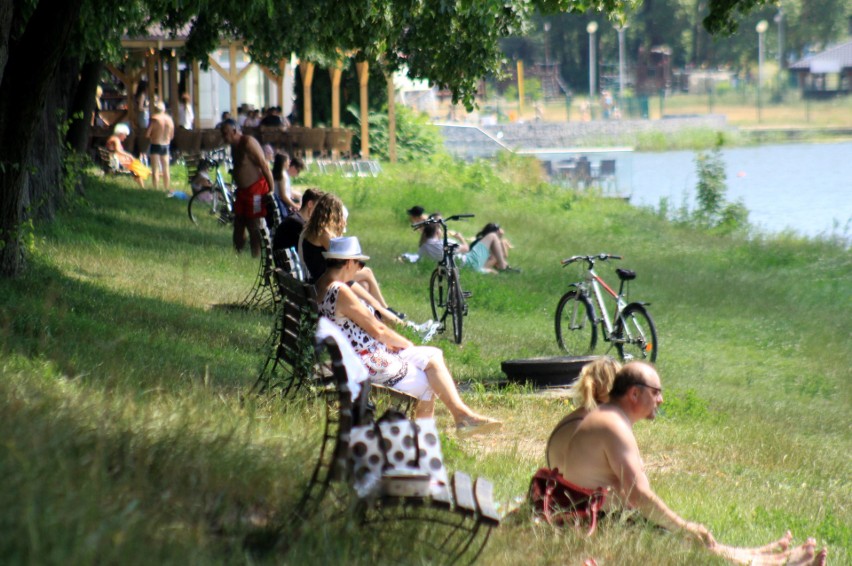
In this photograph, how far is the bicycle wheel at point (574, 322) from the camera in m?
12.8

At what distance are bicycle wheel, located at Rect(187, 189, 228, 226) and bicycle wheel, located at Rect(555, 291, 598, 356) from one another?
7.97m

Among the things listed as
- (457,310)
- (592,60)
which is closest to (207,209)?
(457,310)

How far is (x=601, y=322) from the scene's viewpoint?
41.8 feet

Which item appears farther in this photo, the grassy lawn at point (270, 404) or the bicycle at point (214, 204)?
the bicycle at point (214, 204)

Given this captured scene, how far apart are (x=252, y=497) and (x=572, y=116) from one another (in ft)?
271

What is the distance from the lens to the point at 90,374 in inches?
269

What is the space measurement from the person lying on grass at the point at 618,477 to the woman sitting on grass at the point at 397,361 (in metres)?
1.63

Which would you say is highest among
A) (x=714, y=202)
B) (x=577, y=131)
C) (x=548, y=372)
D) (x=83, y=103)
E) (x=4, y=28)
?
(x=577, y=131)

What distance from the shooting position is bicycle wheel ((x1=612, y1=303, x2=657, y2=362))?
1219 cm


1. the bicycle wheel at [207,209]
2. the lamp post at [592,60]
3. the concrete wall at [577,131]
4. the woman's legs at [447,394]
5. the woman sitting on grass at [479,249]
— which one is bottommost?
the woman's legs at [447,394]

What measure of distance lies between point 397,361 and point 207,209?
14.0 metres

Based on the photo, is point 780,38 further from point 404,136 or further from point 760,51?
point 404,136

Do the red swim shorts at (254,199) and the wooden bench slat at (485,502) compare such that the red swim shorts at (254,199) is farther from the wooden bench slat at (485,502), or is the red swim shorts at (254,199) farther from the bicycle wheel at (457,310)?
the wooden bench slat at (485,502)

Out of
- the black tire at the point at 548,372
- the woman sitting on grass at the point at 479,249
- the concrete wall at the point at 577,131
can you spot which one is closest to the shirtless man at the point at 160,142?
the woman sitting on grass at the point at 479,249
